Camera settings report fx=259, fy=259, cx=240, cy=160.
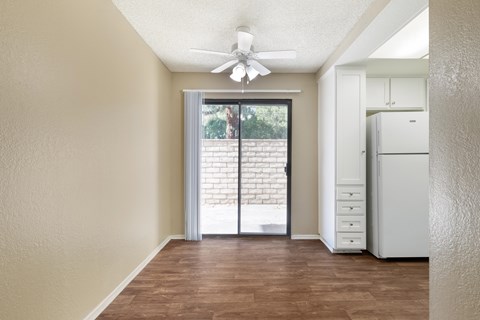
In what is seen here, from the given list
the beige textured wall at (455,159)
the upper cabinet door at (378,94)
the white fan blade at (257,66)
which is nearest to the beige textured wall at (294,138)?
the upper cabinet door at (378,94)

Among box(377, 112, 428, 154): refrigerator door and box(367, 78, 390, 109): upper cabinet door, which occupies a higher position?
box(367, 78, 390, 109): upper cabinet door

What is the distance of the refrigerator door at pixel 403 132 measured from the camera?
2938 millimetres

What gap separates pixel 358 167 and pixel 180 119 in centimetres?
256

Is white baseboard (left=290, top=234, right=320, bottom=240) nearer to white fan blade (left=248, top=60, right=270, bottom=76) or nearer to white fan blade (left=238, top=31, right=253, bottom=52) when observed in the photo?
white fan blade (left=248, top=60, right=270, bottom=76)

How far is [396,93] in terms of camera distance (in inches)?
138

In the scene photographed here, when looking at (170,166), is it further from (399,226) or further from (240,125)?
(399,226)

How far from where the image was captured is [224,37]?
2.78 m

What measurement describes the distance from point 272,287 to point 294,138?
2.21m

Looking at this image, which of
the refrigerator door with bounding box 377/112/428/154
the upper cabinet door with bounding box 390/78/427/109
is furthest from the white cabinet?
the refrigerator door with bounding box 377/112/428/154

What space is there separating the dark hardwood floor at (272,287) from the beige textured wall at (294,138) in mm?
653

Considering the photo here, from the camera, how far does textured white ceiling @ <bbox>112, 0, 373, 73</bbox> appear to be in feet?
7.20

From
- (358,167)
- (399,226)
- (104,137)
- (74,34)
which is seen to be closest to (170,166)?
(104,137)

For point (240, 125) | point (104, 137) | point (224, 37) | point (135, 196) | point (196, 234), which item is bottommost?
point (196, 234)

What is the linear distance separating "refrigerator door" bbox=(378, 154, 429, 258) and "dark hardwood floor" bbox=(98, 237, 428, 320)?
0.18 metres
